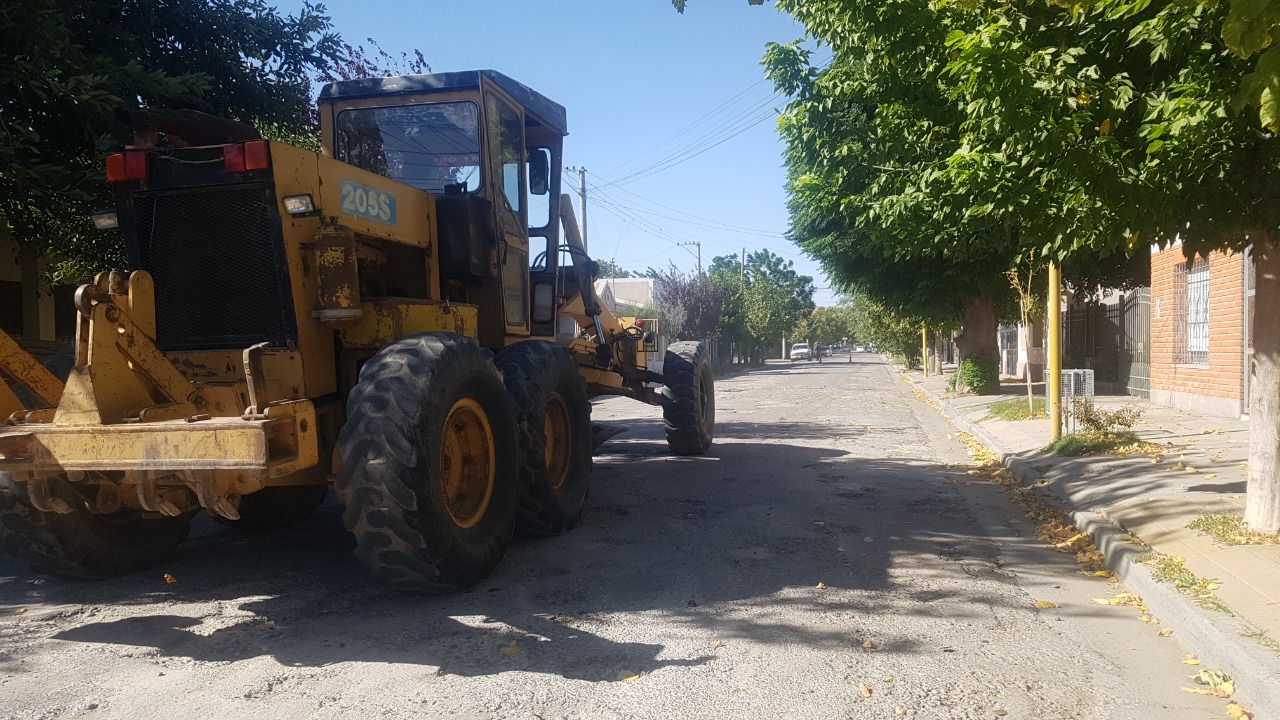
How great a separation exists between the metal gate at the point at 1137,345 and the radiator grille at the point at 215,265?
17427mm

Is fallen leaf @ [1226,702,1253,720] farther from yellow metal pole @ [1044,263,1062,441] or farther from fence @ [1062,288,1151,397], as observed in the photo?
fence @ [1062,288,1151,397]

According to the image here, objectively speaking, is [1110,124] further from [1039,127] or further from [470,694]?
[470,694]

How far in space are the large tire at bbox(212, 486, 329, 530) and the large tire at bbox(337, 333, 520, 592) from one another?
2.12m

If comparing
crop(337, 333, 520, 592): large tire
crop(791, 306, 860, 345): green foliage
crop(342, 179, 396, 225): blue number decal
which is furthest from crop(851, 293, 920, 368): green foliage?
crop(791, 306, 860, 345): green foliage

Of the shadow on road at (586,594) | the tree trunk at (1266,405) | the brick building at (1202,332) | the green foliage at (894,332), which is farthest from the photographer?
the green foliage at (894,332)

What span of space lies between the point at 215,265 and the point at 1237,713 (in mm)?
5319

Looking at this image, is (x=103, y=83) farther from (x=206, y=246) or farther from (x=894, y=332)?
(x=894, y=332)

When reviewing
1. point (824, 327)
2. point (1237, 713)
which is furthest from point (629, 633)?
point (824, 327)

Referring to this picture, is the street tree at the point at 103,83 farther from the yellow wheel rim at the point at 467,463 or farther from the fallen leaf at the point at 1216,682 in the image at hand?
the fallen leaf at the point at 1216,682

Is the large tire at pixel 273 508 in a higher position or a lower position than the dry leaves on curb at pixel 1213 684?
higher

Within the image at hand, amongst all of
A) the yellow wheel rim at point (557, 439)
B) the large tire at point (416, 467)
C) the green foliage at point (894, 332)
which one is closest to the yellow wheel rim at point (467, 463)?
the large tire at point (416, 467)

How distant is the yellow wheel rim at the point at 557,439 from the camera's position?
6.75 metres

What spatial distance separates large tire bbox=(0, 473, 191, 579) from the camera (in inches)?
189

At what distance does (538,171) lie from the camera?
7691mm
